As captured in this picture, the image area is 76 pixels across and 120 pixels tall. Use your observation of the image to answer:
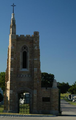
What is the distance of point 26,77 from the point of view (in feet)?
114

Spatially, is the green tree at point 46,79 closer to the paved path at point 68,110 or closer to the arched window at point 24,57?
the paved path at point 68,110

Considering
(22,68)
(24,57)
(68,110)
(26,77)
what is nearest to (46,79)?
(68,110)

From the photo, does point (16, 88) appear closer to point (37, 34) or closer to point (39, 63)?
point (39, 63)

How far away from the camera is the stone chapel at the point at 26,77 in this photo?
112 ft

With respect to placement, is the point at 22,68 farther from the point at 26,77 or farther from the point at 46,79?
the point at 46,79

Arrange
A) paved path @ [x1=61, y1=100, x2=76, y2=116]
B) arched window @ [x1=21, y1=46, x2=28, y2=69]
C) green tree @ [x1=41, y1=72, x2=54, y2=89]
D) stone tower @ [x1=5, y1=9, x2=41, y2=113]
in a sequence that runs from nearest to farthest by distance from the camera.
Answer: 1. stone tower @ [x1=5, y1=9, x2=41, y2=113]
2. arched window @ [x1=21, y1=46, x2=28, y2=69]
3. paved path @ [x1=61, y1=100, x2=76, y2=116]
4. green tree @ [x1=41, y1=72, x2=54, y2=89]

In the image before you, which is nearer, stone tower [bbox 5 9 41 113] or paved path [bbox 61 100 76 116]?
stone tower [bbox 5 9 41 113]

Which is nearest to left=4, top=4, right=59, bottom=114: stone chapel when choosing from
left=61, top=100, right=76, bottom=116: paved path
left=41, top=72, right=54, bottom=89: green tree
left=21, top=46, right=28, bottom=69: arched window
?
left=21, top=46, right=28, bottom=69: arched window

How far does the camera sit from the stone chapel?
34.1 m

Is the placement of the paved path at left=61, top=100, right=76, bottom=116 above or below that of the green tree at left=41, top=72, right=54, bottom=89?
below

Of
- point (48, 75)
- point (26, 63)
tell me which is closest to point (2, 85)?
point (48, 75)

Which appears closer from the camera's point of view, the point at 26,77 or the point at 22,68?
the point at 26,77

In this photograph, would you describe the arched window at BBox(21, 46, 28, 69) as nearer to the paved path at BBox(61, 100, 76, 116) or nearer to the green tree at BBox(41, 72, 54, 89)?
the paved path at BBox(61, 100, 76, 116)

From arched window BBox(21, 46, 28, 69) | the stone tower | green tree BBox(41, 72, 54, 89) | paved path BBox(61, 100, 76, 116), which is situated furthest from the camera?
green tree BBox(41, 72, 54, 89)
